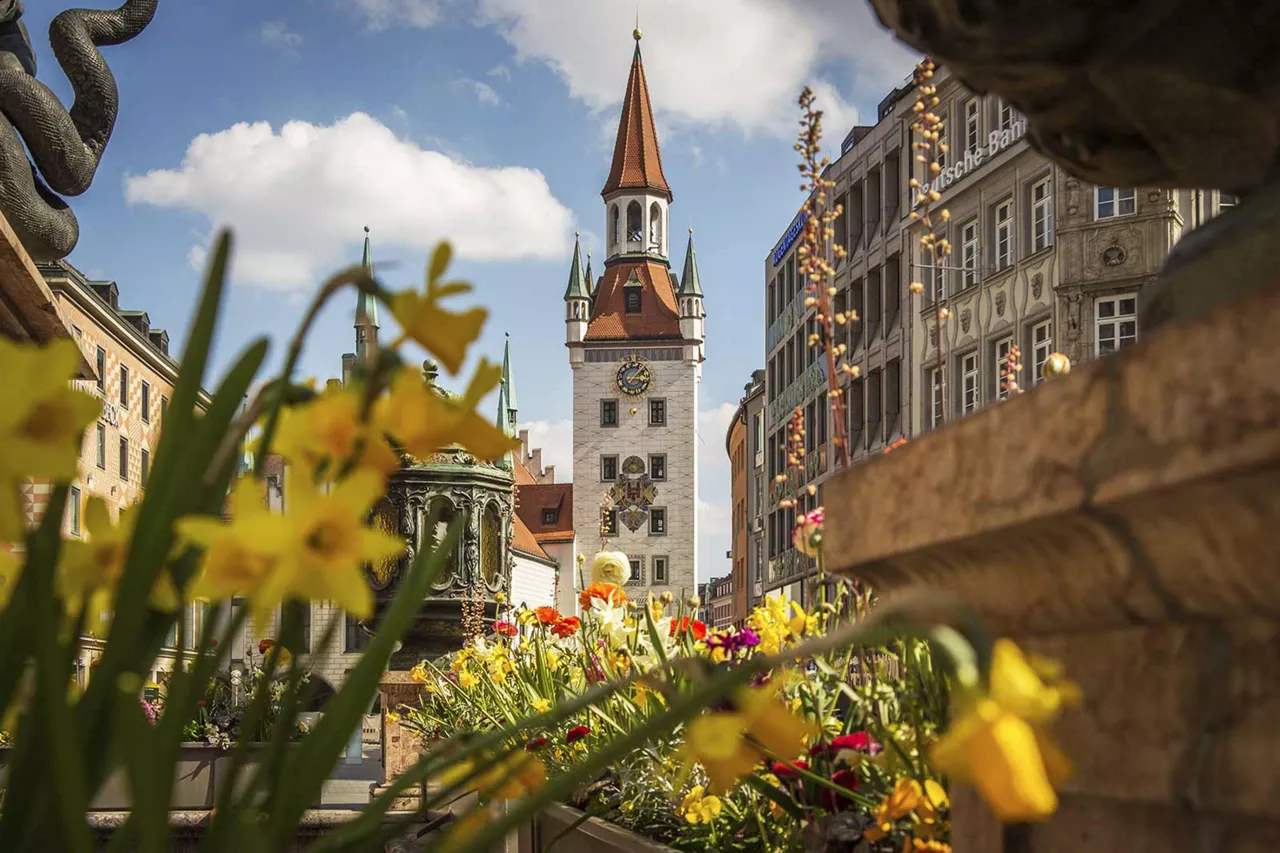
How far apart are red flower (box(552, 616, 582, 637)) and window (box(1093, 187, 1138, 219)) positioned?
18.8 m

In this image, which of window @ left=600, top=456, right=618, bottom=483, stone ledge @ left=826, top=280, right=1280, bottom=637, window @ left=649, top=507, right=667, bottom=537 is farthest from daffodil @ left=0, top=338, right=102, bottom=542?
window @ left=600, top=456, right=618, bottom=483

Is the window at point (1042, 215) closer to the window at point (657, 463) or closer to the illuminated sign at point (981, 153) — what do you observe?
the illuminated sign at point (981, 153)

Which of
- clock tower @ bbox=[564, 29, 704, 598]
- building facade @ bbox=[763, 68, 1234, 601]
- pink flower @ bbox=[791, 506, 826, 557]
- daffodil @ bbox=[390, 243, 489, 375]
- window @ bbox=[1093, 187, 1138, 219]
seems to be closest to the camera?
daffodil @ bbox=[390, 243, 489, 375]

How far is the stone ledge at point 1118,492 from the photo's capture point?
0.90m

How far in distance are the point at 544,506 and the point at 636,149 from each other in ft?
76.9

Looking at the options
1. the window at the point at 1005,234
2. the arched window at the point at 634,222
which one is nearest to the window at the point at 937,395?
the window at the point at 1005,234

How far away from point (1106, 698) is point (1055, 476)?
232 millimetres

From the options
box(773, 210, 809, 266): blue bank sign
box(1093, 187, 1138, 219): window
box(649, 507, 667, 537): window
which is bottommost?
box(649, 507, 667, 537): window

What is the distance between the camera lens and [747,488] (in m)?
55.3

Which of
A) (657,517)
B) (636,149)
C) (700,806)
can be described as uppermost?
(636,149)

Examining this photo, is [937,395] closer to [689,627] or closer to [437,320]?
[689,627]

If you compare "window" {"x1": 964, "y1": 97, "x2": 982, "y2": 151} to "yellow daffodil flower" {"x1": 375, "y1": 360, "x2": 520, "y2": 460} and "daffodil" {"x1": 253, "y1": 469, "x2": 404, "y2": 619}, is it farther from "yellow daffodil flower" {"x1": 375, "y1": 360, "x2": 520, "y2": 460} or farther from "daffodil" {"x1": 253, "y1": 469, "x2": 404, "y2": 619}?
"daffodil" {"x1": 253, "y1": 469, "x2": 404, "y2": 619}

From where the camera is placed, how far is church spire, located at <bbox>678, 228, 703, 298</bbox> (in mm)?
89250

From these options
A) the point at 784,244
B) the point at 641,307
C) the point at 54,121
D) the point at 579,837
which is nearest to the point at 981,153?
the point at 784,244
